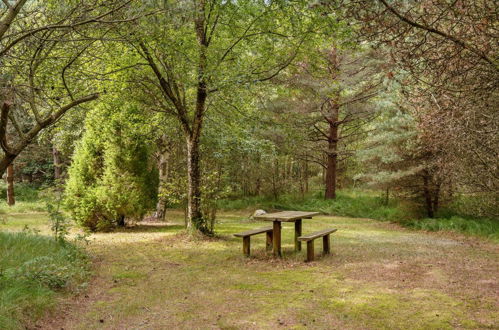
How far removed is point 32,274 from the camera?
5.15 metres

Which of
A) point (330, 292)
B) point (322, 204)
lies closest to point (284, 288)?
point (330, 292)

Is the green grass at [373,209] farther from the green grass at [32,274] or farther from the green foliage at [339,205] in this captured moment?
the green grass at [32,274]

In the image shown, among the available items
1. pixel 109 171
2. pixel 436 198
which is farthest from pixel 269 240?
pixel 436 198

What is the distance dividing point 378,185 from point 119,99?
346 inches

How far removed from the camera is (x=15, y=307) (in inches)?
162

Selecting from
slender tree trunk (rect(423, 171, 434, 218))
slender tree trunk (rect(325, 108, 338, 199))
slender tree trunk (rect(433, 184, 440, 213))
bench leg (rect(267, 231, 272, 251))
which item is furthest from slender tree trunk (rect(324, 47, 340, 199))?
bench leg (rect(267, 231, 272, 251))

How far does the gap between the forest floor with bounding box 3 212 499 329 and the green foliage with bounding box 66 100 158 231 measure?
5.81 ft

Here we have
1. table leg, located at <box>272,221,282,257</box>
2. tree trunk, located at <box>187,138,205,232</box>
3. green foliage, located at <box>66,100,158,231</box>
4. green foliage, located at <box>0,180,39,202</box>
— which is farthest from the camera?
green foliage, located at <box>0,180,39,202</box>

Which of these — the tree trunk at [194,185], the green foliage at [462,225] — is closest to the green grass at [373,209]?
the green foliage at [462,225]

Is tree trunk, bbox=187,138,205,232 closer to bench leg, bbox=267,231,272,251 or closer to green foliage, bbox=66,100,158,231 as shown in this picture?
green foliage, bbox=66,100,158,231

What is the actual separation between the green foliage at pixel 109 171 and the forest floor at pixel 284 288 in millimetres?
1771

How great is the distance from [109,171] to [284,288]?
6986 millimetres

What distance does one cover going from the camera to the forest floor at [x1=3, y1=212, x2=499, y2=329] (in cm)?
436

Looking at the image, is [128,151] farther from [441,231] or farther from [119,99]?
[441,231]
